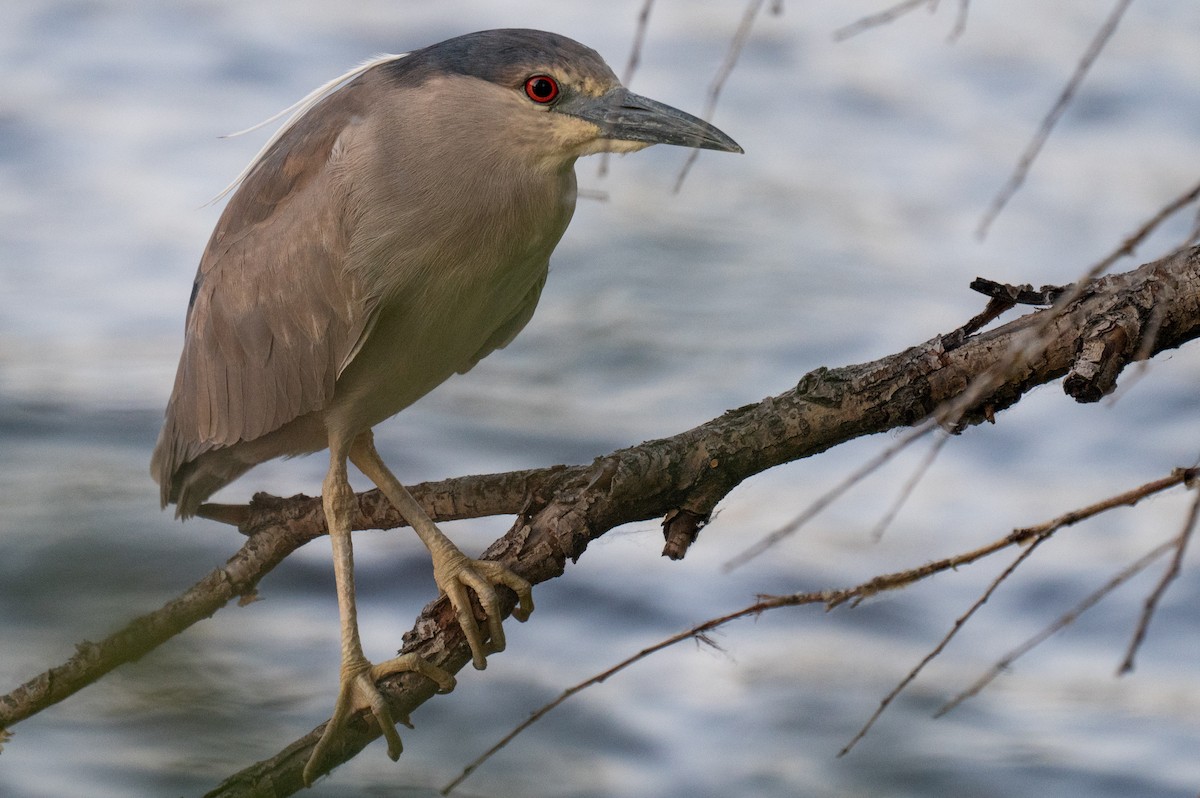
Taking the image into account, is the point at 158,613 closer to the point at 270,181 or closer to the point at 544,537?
the point at 544,537

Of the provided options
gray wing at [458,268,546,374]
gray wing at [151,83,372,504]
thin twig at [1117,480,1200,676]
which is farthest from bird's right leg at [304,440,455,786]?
thin twig at [1117,480,1200,676]

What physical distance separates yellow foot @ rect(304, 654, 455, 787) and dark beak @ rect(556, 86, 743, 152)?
36.1 inches

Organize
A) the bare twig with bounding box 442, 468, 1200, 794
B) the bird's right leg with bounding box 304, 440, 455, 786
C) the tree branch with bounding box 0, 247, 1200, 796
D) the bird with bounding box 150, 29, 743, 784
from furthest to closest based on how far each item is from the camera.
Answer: the bird with bounding box 150, 29, 743, 784 < the bird's right leg with bounding box 304, 440, 455, 786 < the tree branch with bounding box 0, 247, 1200, 796 < the bare twig with bounding box 442, 468, 1200, 794

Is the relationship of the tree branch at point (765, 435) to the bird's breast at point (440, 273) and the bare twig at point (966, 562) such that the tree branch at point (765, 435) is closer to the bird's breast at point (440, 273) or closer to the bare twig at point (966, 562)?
the bird's breast at point (440, 273)

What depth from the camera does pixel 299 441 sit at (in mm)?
2385

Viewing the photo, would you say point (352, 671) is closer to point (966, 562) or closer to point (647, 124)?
point (647, 124)

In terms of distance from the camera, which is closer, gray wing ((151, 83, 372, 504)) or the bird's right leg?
the bird's right leg

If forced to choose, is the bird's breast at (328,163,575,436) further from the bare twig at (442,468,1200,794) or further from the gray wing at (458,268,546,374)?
the bare twig at (442,468,1200,794)

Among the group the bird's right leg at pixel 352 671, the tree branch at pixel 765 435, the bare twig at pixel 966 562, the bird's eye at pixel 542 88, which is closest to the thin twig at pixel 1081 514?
the bare twig at pixel 966 562

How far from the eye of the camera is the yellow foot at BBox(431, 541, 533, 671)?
75.5 inches

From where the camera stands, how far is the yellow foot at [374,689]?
1.83m

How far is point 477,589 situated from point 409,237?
0.62 m

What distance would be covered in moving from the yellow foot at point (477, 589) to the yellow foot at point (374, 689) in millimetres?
89

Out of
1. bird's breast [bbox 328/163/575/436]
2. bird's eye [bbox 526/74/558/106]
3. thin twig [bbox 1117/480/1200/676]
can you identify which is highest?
bird's eye [bbox 526/74/558/106]
